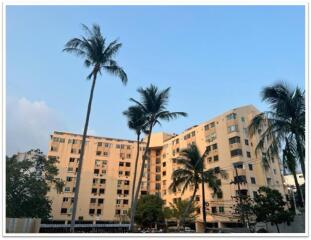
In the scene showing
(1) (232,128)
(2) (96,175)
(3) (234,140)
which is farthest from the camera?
(2) (96,175)

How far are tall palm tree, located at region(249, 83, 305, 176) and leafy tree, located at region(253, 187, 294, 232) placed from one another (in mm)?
7439

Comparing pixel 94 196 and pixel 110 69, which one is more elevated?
pixel 110 69

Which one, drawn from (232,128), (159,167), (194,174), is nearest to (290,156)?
(194,174)

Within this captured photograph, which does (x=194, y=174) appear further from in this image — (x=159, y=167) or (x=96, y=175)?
(x=159, y=167)

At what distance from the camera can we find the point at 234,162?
3244 cm

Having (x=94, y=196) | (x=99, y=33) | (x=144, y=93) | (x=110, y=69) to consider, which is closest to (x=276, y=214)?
(x=144, y=93)

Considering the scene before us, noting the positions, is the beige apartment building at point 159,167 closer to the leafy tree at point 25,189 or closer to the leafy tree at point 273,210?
the leafy tree at point 273,210

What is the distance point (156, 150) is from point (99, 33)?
39.7 m

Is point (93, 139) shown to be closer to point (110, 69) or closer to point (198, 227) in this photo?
point (198, 227)

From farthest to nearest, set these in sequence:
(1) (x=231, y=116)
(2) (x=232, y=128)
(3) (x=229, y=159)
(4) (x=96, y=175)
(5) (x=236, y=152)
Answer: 1. (4) (x=96, y=175)
2. (1) (x=231, y=116)
3. (2) (x=232, y=128)
4. (3) (x=229, y=159)
5. (5) (x=236, y=152)

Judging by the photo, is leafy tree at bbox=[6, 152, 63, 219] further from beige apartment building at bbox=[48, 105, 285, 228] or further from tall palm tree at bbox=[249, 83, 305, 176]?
tall palm tree at bbox=[249, 83, 305, 176]

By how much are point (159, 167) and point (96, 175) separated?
12784 millimetres

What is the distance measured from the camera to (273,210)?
54.1ft

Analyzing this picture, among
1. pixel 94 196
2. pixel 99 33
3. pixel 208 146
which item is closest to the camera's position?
pixel 99 33
